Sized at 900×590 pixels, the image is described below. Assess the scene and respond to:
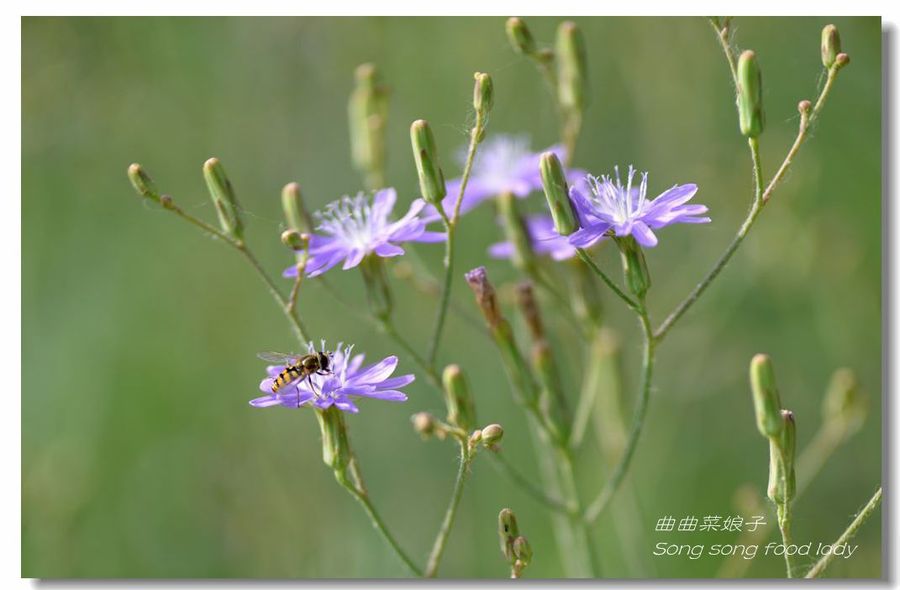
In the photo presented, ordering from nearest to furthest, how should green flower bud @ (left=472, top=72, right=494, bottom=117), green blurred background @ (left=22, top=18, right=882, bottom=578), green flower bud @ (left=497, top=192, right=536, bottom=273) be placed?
green flower bud @ (left=472, top=72, right=494, bottom=117)
green flower bud @ (left=497, top=192, right=536, bottom=273)
green blurred background @ (left=22, top=18, right=882, bottom=578)

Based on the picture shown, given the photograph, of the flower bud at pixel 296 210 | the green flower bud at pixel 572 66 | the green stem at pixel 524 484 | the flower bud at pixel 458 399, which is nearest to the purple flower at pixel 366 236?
the flower bud at pixel 296 210

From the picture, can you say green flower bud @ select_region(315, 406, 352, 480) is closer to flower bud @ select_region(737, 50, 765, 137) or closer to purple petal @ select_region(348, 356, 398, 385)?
purple petal @ select_region(348, 356, 398, 385)

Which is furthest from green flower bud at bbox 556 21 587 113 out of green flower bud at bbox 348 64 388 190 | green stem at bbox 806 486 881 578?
green stem at bbox 806 486 881 578

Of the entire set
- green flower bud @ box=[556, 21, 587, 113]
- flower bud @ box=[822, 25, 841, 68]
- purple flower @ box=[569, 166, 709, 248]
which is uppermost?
green flower bud @ box=[556, 21, 587, 113]

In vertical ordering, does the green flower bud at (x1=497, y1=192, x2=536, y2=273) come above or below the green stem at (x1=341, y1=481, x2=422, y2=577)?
above

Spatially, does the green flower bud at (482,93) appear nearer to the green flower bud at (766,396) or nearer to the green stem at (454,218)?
the green stem at (454,218)

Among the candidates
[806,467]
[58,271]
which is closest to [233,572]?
[58,271]

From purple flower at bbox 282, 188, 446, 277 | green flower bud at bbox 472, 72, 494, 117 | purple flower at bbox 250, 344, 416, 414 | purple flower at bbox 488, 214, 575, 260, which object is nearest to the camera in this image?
purple flower at bbox 250, 344, 416, 414

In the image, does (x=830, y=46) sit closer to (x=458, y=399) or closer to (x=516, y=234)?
(x=516, y=234)
